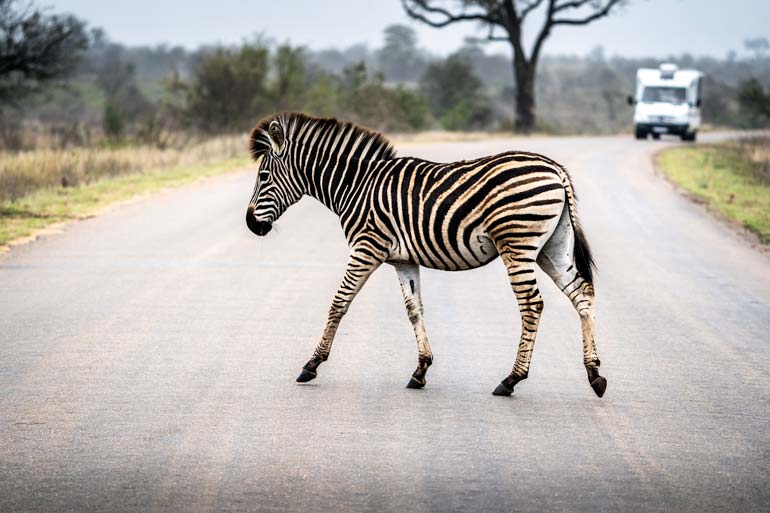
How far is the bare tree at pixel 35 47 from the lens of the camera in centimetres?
3148

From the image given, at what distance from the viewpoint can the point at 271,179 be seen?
25.9 ft

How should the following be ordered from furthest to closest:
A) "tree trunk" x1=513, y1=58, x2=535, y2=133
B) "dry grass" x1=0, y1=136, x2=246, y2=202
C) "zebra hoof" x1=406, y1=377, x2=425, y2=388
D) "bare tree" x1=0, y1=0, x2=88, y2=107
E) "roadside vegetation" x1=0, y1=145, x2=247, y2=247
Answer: "tree trunk" x1=513, y1=58, x2=535, y2=133 < "bare tree" x1=0, y1=0, x2=88, y2=107 < "dry grass" x1=0, y1=136, x2=246, y2=202 < "roadside vegetation" x1=0, y1=145, x2=247, y2=247 < "zebra hoof" x1=406, y1=377, x2=425, y2=388

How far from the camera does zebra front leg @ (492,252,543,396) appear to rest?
704 centimetres

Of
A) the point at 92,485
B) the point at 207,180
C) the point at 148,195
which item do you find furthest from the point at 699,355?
the point at 207,180

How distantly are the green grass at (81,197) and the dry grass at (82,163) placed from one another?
0.40m

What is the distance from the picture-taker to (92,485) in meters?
5.33

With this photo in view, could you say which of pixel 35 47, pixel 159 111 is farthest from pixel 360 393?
pixel 159 111

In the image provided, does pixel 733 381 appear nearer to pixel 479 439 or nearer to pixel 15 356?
pixel 479 439

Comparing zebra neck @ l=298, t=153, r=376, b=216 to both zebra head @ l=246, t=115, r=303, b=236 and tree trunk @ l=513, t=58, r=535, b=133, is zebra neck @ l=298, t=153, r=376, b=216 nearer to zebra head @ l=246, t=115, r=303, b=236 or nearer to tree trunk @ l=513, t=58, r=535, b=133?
zebra head @ l=246, t=115, r=303, b=236

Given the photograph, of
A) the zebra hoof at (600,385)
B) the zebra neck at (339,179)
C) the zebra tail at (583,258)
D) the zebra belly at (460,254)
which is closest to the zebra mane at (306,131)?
the zebra neck at (339,179)

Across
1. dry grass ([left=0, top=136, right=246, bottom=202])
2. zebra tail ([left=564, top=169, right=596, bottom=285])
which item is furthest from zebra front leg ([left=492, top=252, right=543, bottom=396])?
dry grass ([left=0, top=136, right=246, bottom=202])

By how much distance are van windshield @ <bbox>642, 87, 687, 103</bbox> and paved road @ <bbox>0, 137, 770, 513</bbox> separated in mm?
31603

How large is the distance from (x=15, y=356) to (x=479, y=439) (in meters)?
3.74

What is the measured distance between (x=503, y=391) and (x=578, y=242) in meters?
1.14
